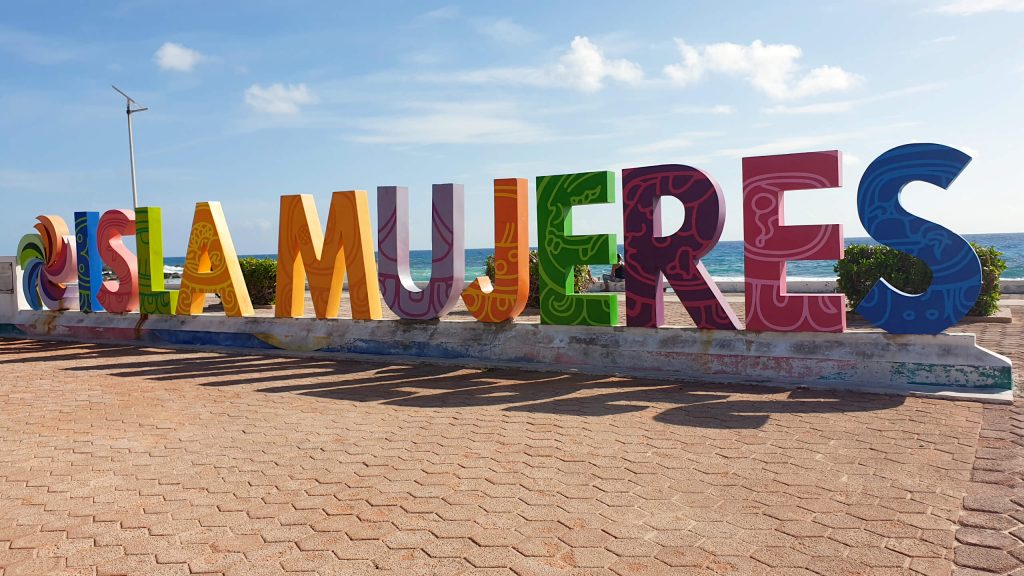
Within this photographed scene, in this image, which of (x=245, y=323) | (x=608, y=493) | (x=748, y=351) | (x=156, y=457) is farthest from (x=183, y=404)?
(x=748, y=351)

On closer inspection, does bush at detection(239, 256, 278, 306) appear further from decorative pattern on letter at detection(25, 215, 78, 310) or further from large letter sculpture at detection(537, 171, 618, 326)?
large letter sculpture at detection(537, 171, 618, 326)

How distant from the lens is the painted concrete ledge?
8.20 metres

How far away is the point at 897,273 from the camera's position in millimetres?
15258

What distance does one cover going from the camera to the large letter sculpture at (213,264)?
42.5 feet

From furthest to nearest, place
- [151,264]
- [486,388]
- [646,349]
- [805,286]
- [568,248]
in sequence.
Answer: [805,286] < [151,264] < [568,248] < [646,349] < [486,388]

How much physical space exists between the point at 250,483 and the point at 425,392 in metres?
3.54

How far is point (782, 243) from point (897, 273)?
7734 mm

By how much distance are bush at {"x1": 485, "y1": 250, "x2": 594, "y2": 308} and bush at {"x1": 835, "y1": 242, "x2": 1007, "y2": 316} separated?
18.4ft

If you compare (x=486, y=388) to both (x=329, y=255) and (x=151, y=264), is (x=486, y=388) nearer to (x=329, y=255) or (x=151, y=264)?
(x=329, y=255)

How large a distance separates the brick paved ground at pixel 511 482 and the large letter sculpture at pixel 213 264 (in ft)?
13.6

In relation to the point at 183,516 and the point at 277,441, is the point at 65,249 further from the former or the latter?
the point at 183,516

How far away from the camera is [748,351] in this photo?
9148 mm

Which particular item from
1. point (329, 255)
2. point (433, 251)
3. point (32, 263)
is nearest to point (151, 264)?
point (32, 263)

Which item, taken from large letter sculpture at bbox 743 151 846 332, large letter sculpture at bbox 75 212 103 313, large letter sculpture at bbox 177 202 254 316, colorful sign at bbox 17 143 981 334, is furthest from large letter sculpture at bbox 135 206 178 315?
large letter sculpture at bbox 743 151 846 332
